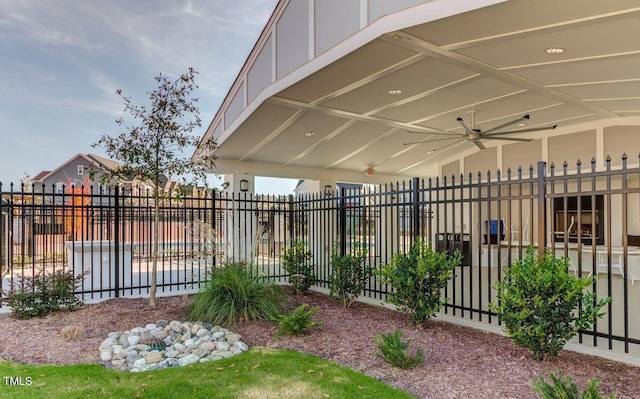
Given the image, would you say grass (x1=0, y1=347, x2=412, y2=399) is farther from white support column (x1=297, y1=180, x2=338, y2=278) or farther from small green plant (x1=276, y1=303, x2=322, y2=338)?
white support column (x1=297, y1=180, x2=338, y2=278)

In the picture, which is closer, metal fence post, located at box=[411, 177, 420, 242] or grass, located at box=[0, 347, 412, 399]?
grass, located at box=[0, 347, 412, 399]

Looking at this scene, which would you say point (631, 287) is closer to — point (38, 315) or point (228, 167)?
point (228, 167)

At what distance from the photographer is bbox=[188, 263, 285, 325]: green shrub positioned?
5.18 metres

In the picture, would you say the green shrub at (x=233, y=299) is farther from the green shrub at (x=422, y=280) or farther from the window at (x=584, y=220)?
the window at (x=584, y=220)

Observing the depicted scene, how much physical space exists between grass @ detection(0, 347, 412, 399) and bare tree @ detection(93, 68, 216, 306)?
2.45 meters

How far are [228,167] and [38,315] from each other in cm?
512

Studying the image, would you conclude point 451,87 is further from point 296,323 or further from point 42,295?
point 42,295

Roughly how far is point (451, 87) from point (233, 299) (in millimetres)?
4520

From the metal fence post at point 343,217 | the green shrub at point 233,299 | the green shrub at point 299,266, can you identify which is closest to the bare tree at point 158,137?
the green shrub at point 233,299

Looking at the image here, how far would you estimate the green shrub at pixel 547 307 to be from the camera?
3.55m

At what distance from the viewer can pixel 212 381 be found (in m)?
3.39

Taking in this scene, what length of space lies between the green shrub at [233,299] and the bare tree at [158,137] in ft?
3.56

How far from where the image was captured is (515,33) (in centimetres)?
415

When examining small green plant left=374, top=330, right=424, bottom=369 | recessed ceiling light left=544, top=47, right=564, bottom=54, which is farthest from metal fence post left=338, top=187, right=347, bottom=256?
recessed ceiling light left=544, top=47, right=564, bottom=54
